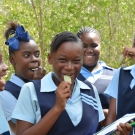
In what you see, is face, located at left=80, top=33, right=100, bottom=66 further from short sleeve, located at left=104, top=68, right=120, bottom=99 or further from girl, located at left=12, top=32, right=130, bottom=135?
girl, located at left=12, top=32, right=130, bottom=135

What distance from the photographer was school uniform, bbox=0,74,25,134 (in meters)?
3.17

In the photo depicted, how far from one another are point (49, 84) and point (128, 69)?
29.4 inches

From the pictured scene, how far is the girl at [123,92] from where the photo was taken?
3090mm

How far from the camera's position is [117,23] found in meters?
10.7

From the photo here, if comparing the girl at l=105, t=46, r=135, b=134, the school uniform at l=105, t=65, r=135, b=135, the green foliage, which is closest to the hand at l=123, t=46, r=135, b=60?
the girl at l=105, t=46, r=135, b=134

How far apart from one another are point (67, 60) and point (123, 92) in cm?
63

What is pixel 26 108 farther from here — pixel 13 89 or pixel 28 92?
pixel 13 89

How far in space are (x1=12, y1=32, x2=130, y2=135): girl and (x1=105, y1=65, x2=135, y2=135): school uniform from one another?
0.28 metres

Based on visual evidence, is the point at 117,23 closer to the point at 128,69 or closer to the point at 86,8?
the point at 86,8

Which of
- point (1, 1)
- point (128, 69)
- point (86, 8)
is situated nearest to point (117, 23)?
point (86, 8)

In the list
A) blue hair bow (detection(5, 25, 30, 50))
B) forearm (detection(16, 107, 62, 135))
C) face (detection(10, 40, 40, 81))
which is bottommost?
forearm (detection(16, 107, 62, 135))

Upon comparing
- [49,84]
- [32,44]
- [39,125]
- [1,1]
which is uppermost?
[1,1]

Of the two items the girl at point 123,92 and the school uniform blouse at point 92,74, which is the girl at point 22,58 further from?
the girl at point 123,92

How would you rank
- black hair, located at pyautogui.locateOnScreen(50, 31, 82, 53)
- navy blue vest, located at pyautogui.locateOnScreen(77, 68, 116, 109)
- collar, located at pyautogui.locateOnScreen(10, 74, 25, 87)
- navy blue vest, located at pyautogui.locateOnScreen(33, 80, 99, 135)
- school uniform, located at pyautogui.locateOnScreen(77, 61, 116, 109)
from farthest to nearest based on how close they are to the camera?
school uniform, located at pyautogui.locateOnScreen(77, 61, 116, 109) → navy blue vest, located at pyautogui.locateOnScreen(77, 68, 116, 109) → collar, located at pyautogui.locateOnScreen(10, 74, 25, 87) → black hair, located at pyautogui.locateOnScreen(50, 31, 82, 53) → navy blue vest, located at pyautogui.locateOnScreen(33, 80, 99, 135)
